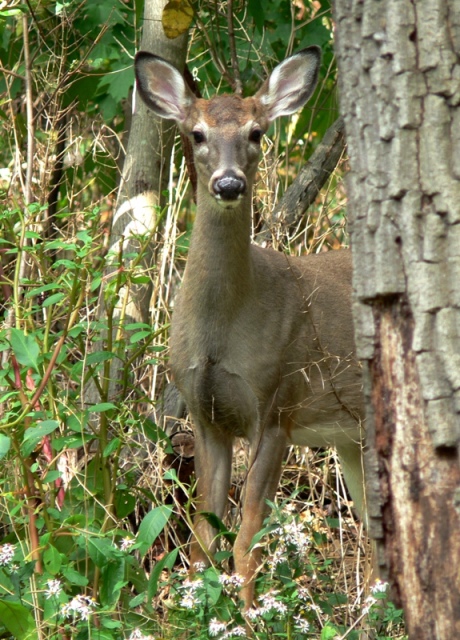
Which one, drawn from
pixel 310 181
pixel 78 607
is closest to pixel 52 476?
pixel 78 607

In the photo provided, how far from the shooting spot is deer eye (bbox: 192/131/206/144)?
18.1ft

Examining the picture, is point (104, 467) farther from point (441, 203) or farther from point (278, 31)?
point (278, 31)

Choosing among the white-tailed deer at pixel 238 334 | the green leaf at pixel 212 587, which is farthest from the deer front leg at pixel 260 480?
the green leaf at pixel 212 587

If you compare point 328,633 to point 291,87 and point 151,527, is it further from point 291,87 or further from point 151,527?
point 291,87

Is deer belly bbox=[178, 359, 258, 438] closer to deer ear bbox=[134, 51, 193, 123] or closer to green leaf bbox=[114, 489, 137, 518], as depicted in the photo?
green leaf bbox=[114, 489, 137, 518]

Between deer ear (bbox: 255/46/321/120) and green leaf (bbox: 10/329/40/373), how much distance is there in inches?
97.1

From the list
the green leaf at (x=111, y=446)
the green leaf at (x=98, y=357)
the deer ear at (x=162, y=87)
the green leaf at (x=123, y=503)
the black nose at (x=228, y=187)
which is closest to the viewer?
the green leaf at (x=111, y=446)

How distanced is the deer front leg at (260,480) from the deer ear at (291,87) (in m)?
1.84

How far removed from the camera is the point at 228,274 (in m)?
5.43

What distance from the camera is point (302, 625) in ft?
11.5

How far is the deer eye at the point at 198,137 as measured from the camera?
18.1 ft

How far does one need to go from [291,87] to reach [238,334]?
1.55 metres

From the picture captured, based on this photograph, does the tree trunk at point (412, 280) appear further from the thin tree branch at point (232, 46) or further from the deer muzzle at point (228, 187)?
the thin tree branch at point (232, 46)

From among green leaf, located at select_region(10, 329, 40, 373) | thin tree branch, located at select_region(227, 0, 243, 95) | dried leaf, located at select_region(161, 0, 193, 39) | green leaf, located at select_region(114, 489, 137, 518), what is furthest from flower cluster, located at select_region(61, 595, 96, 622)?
thin tree branch, located at select_region(227, 0, 243, 95)
